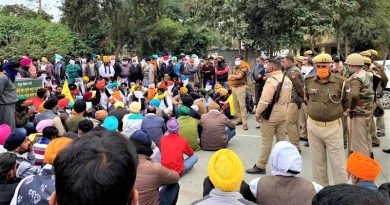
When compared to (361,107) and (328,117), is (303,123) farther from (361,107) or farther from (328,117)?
(328,117)

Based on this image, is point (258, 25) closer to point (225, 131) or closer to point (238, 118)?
point (238, 118)

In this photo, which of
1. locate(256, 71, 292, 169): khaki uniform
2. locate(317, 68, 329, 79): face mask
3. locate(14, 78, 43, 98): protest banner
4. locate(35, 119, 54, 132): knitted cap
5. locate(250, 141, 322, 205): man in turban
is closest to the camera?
locate(250, 141, 322, 205): man in turban

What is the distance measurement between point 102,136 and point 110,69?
1338 centimetres

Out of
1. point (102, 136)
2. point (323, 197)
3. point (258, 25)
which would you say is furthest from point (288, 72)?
point (258, 25)

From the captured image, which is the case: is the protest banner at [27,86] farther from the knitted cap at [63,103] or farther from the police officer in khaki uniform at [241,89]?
the police officer in khaki uniform at [241,89]

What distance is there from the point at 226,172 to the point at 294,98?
4711mm

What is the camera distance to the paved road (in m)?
5.53

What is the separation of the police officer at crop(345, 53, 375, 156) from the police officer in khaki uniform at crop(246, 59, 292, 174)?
0.96 m

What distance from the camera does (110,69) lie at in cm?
1448

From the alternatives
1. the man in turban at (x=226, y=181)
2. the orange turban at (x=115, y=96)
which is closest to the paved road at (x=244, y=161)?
the man in turban at (x=226, y=181)

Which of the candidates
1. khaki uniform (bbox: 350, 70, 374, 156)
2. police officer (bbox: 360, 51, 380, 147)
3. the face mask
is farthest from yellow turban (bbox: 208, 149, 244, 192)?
police officer (bbox: 360, 51, 380, 147)

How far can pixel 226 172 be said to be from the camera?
9.62ft

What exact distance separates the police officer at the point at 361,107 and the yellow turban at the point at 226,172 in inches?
132

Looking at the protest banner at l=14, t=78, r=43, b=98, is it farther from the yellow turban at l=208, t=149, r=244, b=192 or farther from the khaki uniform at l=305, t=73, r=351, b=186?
the yellow turban at l=208, t=149, r=244, b=192
